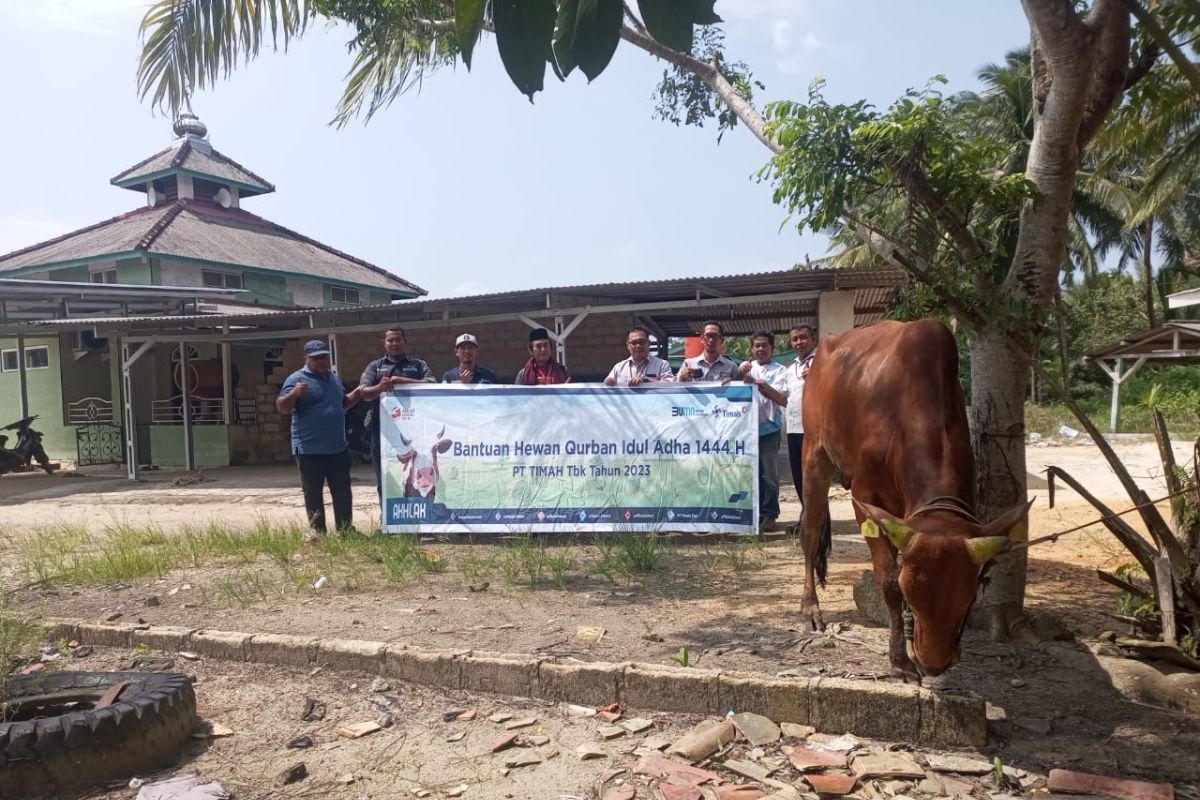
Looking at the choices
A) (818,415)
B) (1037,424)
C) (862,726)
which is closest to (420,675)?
(862,726)

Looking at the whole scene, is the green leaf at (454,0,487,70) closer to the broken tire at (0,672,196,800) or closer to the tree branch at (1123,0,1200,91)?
the tree branch at (1123,0,1200,91)

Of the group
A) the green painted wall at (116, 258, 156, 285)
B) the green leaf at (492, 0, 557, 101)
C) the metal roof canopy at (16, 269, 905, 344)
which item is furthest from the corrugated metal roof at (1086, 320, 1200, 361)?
the green painted wall at (116, 258, 156, 285)

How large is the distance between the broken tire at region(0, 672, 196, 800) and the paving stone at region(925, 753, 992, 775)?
9.93 ft

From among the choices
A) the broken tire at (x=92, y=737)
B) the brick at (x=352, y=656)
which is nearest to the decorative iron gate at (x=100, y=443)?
the brick at (x=352, y=656)

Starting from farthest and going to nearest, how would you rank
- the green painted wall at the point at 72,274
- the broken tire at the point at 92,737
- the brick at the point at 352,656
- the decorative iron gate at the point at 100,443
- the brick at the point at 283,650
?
1. the green painted wall at the point at 72,274
2. the decorative iron gate at the point at 100,443
3. the brick at the point at 283,650
4. the brick at the point at 352,656
5. the broken tire at the point at 92,737

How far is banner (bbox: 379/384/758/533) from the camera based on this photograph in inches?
289

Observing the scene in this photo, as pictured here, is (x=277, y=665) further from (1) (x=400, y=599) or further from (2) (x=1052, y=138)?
(2) (x=1052, y=138)

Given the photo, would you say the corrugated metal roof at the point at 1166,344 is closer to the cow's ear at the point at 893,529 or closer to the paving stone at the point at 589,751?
the cow's ear at the point at 893,529

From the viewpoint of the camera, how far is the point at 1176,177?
20.3 metres

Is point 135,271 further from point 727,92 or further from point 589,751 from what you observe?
point 589,751

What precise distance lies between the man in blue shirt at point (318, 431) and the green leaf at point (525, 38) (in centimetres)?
608

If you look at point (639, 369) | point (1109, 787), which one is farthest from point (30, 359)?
→ point (1109, 787)

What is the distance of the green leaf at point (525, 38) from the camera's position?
154 cm

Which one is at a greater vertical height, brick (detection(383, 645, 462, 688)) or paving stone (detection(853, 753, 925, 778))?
brick (detection(383, 645, 462, 688))
